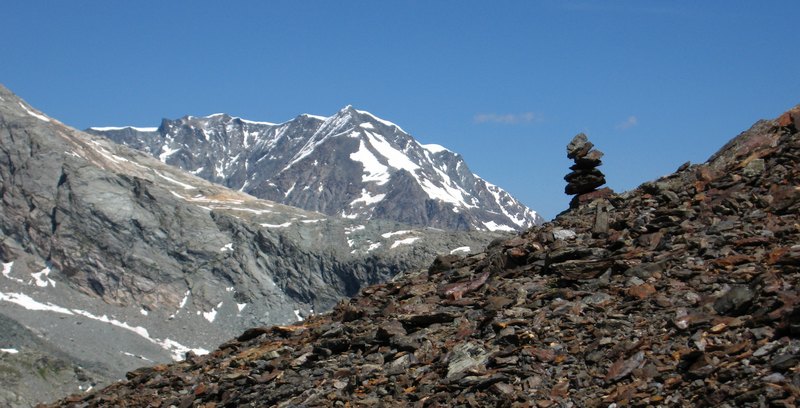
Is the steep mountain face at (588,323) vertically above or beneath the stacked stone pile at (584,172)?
beneath

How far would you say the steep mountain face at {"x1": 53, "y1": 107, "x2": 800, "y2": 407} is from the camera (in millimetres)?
16656

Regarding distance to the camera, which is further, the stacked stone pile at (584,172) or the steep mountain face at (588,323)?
the stacked stone pile at (584,172)

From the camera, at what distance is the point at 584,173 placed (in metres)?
32.9

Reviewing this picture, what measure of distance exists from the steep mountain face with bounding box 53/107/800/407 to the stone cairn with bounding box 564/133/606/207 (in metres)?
2.01

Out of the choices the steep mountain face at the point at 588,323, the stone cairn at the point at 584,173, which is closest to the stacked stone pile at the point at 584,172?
the stone cairn at the point at 584,173

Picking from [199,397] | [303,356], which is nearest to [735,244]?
[303,356]

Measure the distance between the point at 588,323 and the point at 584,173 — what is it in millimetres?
14053

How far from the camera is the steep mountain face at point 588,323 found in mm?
16656

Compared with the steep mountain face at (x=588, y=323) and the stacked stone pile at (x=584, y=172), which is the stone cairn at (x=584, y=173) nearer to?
the stacked stone pile at (x=584, y=172)

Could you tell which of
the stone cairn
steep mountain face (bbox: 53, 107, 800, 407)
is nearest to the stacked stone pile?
the stone cairn

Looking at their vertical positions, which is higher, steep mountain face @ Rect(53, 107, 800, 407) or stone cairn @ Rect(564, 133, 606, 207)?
stone cairn @ Rect(564, 133, 606, 207)

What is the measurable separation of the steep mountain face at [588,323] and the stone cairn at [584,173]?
6.58 ft

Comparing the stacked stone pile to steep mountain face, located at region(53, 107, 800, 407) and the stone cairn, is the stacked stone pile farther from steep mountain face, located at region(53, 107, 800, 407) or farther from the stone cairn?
steep mountain face, located at region(53, 107, 800, 407)

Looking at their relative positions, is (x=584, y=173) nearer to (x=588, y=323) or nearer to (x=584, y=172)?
(x=584, y=172)
